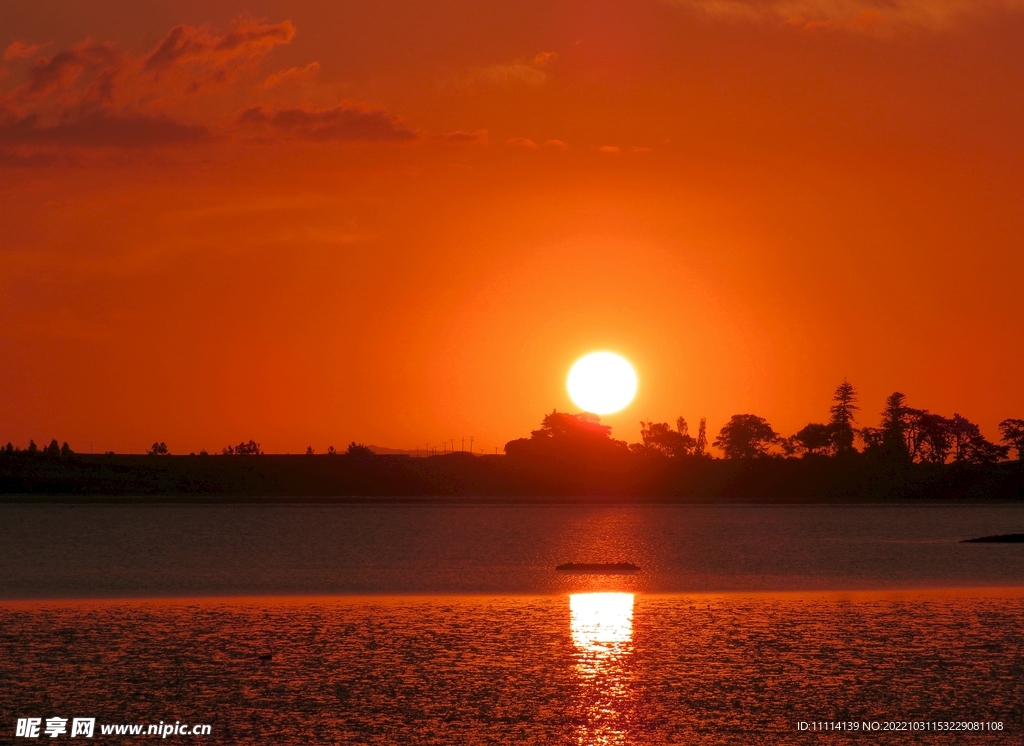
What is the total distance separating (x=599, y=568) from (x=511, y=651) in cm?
3931

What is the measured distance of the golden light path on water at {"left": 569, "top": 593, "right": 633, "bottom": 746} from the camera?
2600 cm

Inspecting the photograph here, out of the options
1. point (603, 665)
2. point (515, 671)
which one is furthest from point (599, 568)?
point (515, 671)

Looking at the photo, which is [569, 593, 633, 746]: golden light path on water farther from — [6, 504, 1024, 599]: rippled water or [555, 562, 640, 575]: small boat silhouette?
[555, 562, 640, 575]: small boat silhouette

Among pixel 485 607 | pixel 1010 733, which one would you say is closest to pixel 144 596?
pixel 485 607

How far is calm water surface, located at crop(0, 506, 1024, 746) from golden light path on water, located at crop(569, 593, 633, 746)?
10 centimetres

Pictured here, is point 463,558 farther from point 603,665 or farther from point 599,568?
point 603,665

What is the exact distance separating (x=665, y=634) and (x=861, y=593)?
20988mm

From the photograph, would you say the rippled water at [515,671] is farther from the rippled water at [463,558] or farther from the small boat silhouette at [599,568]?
the small boat silhouette at [599,568]

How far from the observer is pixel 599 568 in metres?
75.2

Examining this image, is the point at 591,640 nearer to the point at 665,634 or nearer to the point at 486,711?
the point at 665,634

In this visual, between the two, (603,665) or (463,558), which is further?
(463,558)

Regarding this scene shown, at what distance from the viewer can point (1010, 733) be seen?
83.0ft

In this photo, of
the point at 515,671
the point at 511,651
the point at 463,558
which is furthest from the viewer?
the point at 463,558

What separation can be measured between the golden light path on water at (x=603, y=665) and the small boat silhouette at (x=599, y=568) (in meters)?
19.9
